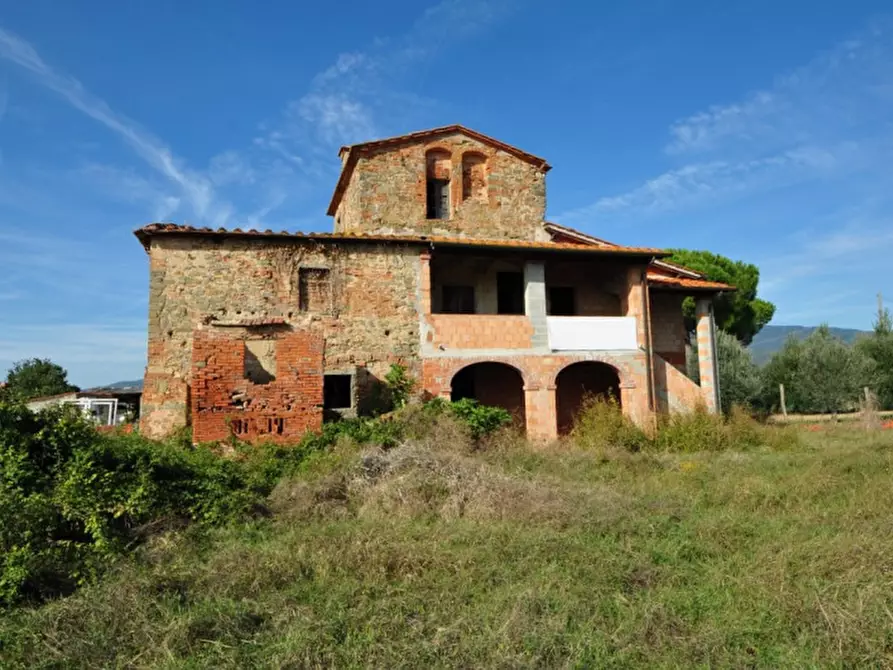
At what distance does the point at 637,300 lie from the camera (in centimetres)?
1591

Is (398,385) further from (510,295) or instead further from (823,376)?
(823,376)

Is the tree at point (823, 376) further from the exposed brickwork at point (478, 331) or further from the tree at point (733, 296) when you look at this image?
the exposed brickwork at point (478, 331)

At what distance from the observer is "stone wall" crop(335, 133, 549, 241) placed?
16812mm

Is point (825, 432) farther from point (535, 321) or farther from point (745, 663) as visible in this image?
point (745, 663)

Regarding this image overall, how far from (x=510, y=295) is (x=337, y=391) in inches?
228

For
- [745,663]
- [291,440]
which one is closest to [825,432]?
[291,440]

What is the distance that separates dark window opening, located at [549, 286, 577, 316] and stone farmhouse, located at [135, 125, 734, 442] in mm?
39

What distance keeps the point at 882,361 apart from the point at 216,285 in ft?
97.3

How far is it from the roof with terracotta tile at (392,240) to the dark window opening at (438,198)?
3029 millimetres

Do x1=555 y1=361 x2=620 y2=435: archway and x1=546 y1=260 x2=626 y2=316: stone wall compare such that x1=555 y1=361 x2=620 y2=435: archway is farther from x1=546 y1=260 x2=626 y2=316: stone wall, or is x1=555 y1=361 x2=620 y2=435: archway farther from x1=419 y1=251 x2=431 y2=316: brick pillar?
x1=419 y1=251 x2=431 y2=316: brick pillar

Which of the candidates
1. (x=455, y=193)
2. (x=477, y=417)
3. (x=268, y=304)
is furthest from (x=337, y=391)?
A: (x=455, y=193)

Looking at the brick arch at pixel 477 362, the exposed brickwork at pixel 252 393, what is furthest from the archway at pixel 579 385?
the exposed brickwork at pixel 252 393

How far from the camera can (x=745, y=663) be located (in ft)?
12.4

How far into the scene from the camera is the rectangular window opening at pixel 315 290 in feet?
45.8
